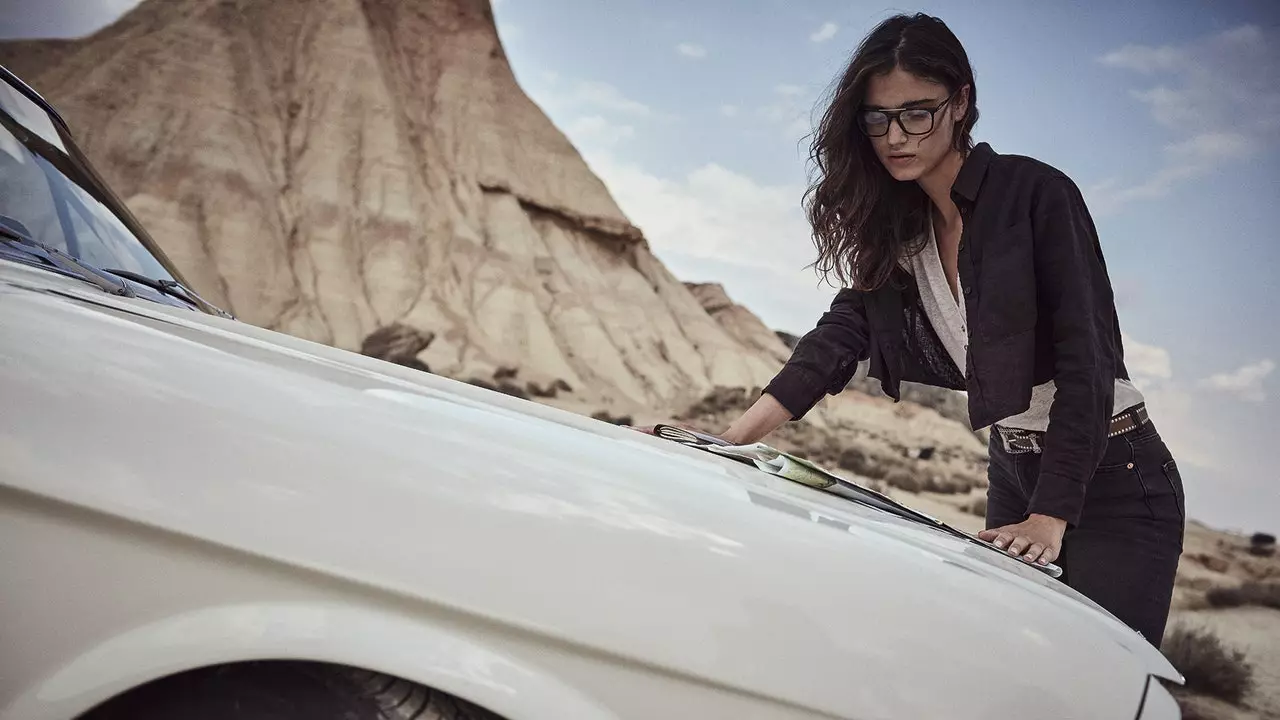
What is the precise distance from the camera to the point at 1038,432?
63.9 inches

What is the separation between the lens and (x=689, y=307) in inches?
781

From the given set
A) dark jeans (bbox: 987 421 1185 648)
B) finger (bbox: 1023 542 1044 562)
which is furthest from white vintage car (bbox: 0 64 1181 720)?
dark jeans (bbox: 987 421 1185 648)

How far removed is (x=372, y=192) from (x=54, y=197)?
15948 millimetres

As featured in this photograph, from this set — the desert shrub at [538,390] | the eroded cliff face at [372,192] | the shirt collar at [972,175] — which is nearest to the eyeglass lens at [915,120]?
the shirt collar at [972,175]

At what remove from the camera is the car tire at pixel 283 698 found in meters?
0.71

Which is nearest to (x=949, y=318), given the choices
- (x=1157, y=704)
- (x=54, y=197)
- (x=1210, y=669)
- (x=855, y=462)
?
(x=1157, y=704)

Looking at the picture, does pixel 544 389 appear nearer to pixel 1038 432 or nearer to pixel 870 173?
pixel 870 173

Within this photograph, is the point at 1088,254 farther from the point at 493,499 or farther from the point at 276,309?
the point at 276,309

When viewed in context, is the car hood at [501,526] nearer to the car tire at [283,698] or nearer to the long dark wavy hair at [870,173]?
the car tire at [283,698]

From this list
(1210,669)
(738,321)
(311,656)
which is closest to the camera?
(311,656)

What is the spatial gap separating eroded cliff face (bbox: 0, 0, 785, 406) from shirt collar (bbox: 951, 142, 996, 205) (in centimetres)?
1333

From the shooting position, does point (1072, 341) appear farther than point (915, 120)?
No

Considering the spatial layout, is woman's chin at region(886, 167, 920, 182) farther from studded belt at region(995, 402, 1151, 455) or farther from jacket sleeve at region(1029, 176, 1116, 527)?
studded belt at region(995, 402, 1151, 455)

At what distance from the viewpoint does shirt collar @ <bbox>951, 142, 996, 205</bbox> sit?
1.67 metres
